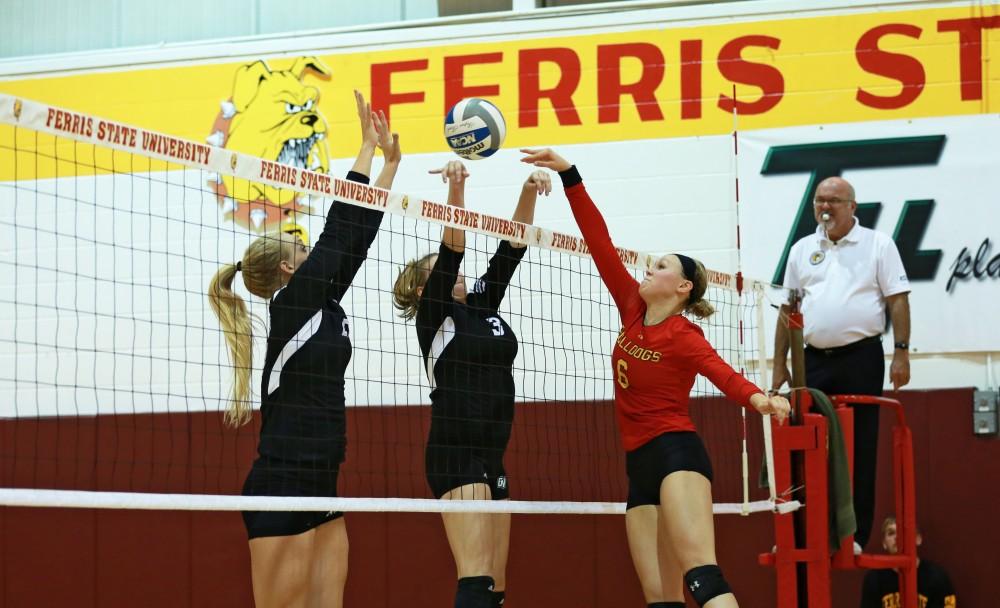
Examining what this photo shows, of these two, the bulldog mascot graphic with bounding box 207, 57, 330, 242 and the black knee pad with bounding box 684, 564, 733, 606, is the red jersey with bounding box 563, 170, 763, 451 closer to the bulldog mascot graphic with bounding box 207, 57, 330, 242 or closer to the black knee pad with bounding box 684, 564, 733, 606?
the black knee pad with bounding box 684, 564, 733, 606

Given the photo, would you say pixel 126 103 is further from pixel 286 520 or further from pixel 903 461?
pixel 903 461

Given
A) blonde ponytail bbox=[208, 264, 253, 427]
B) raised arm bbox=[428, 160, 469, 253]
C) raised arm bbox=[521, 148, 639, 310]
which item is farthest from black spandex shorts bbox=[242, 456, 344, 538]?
raised arm bbox=[521, 148, 639, 310]

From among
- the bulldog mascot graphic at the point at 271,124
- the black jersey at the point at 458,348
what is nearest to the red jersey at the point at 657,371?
the black jersey at the point at 458,348

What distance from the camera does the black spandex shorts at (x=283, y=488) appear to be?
4.89m

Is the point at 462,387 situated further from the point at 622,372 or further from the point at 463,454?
the point at 622,372

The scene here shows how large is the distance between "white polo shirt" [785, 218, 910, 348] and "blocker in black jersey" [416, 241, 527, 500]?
271 cm

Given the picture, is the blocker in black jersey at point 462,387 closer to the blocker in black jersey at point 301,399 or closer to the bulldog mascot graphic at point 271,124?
the blocker in black jersey at point 301,399

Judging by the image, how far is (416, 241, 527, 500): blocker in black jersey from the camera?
5664 mm

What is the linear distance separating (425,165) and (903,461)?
4.25m

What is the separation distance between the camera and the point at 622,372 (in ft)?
17.9

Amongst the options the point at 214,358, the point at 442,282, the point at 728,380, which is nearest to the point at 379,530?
the point at 214,358

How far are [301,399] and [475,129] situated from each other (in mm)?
1836

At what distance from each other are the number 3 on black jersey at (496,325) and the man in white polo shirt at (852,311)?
241cm

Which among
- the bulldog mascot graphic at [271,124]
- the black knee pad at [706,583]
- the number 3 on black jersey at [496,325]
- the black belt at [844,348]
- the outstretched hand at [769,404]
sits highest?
the bulldog mascot graphic at [271,124]
